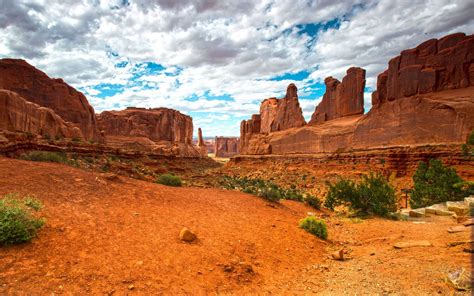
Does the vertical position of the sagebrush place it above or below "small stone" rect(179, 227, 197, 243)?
above

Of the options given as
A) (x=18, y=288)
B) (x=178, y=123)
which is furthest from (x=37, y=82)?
(x=18, y=288)

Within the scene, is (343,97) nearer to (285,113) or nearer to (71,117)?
(285,113)

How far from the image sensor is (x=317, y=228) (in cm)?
886

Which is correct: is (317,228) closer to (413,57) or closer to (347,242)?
(347,242)

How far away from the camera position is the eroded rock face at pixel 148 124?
77.2 meters

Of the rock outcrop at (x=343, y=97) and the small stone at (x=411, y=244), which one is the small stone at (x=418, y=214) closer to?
the small stone at (x=411, y=244)

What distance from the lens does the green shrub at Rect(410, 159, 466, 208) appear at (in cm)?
1341

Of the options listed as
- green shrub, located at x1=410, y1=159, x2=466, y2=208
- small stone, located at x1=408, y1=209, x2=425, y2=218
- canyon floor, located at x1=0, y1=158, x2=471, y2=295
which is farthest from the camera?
green shrub, located at x1=410, y1=159, x2=466, y2=208

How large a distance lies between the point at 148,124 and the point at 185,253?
272 ft

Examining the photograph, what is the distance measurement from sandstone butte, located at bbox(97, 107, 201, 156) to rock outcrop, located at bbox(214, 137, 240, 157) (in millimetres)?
57582

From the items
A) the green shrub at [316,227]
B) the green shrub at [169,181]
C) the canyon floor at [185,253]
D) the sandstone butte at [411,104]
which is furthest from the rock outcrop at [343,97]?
the green shrub at [316,227]

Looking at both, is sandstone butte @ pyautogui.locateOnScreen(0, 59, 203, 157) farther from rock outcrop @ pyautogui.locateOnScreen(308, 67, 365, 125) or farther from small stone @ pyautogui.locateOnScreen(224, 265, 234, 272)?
rock outcrop @ pyautogui.locateOnScreen(308, 67, 365, 125)

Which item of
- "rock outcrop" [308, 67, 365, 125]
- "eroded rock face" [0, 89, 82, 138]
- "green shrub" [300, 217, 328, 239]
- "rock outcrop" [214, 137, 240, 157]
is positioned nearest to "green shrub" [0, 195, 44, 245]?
"green shrub" [300, 217, 328, 239]

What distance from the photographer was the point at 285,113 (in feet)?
181
